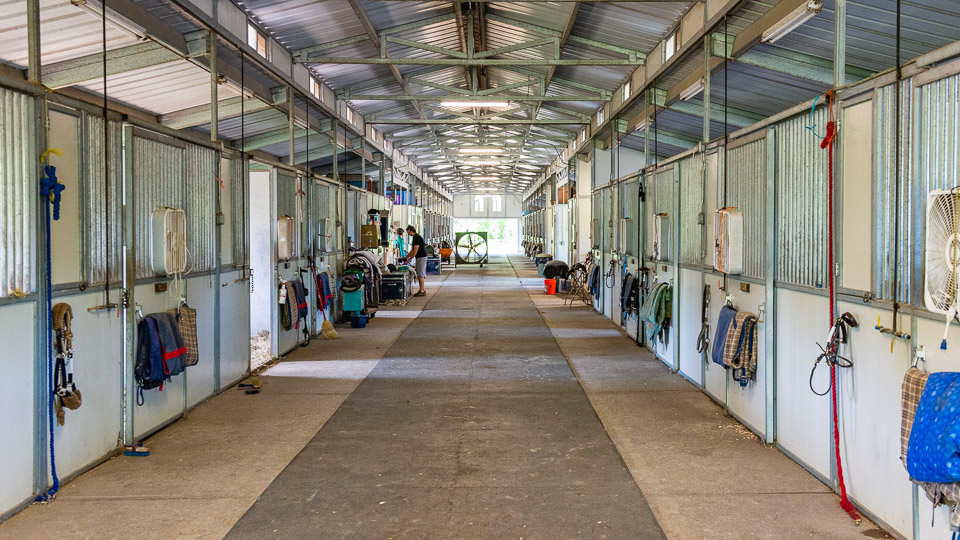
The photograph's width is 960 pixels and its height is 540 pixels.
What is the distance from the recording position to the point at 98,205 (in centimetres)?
448

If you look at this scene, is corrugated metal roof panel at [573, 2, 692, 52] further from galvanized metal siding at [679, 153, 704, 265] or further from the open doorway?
the open doorway

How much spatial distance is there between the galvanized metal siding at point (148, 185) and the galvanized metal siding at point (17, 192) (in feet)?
3.48

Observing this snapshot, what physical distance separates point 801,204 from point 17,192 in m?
4.50

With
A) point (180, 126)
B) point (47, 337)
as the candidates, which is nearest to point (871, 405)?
point (47, 337)

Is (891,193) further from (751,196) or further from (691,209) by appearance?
(691,209)

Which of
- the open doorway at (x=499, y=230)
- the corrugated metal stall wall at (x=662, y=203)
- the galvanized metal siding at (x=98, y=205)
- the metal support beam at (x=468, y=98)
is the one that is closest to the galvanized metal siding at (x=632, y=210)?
the corrugated metal stall wall at (x=662, y=203)

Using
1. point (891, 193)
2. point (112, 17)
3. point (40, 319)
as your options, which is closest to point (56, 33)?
point (112, 17)

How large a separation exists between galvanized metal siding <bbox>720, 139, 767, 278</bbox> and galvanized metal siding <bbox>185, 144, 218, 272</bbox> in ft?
14.4

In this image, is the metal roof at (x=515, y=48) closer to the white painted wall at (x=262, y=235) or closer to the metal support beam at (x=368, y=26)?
the metal support beam at (x=368, y=26)

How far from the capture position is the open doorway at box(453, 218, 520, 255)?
47.8 meters

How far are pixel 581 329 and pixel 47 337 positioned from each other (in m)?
7.96

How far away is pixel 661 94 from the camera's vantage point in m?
10.1

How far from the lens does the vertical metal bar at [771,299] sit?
4.93 metres

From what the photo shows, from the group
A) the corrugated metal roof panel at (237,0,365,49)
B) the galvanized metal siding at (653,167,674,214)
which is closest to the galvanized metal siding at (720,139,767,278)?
the galvanized metal siding at (653,167,674,214)
